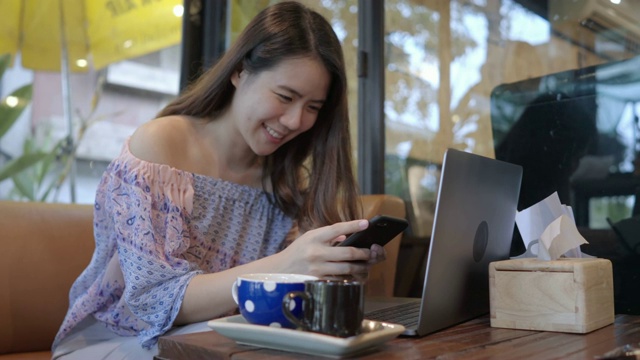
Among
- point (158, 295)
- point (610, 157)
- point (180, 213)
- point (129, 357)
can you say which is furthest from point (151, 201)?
point (610, 157)

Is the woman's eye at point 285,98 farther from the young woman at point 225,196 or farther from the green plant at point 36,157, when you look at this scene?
the green plant at point 36,157

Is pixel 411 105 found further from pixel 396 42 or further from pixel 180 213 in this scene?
pixel 180 213

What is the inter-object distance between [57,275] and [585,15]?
1.45 metres

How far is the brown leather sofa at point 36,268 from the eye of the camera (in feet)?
5.01

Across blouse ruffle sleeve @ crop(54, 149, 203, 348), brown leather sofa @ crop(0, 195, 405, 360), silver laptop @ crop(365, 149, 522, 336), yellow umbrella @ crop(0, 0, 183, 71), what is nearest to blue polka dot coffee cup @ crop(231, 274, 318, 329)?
silver laptop @ crop(365, 149, 522, 336)

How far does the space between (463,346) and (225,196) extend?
0.76m

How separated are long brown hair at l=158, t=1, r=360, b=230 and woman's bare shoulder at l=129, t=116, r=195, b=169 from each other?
0.10m

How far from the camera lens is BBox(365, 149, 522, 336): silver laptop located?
90 centimetres

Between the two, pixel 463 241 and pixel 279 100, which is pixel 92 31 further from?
pixel 463 241

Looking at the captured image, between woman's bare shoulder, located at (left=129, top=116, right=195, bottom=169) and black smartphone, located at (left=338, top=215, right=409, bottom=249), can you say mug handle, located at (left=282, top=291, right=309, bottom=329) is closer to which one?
black smartphone, located at (left=338, top=215, right=409, bottom=249)

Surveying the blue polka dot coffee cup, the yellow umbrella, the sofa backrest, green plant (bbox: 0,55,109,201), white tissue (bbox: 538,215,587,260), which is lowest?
the sofa backrest

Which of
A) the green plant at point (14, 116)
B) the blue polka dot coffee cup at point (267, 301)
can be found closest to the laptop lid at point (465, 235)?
the blue polka dot coffee cup at point (267, 301)

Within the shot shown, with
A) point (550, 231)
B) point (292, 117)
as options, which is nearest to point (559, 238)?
point (550, 231)

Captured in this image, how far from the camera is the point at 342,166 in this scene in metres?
1.56
